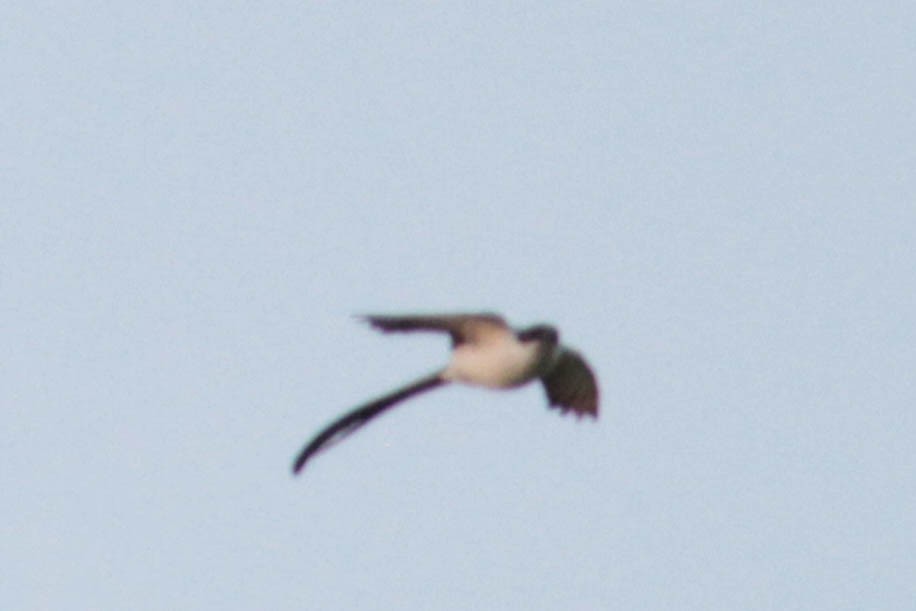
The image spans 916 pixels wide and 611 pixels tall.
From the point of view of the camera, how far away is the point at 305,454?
14.3 metres

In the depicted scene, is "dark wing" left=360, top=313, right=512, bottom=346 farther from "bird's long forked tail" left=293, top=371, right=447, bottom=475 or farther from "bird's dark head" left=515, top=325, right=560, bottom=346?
"bird's long forked tail" left=293, top=371, right=447, bottom=475

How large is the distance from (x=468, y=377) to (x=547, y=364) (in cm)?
49

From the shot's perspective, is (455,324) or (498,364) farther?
(455,324)

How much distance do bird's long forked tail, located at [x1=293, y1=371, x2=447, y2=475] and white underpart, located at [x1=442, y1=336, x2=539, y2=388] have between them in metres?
0.56

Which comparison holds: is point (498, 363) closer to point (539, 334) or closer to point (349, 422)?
point (539, 334)

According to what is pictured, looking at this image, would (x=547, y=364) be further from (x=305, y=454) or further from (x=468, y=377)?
(x=305, y=454)

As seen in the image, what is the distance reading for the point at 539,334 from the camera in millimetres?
13484

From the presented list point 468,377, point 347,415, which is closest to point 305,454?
point 347,415

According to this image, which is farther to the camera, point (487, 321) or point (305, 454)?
point (305, 454)

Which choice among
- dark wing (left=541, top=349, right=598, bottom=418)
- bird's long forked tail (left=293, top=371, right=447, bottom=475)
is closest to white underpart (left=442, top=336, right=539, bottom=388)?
bird's long forked tail (left=293, top=371, right=447, bottom=475)

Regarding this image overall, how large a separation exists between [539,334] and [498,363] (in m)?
0.32

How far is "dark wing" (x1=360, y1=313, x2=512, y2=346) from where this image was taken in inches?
528

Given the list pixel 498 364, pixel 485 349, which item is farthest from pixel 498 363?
pixel 485 349

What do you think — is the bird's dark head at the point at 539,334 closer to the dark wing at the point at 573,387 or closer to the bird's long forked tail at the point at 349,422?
the bird's long forked tail at the point at 349,422
